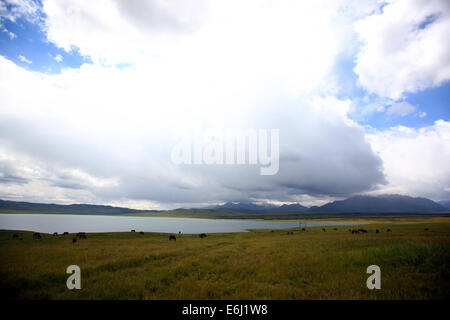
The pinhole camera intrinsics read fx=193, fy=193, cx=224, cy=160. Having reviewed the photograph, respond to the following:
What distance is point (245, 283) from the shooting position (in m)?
10.9

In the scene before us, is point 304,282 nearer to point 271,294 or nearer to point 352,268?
point 271,294
